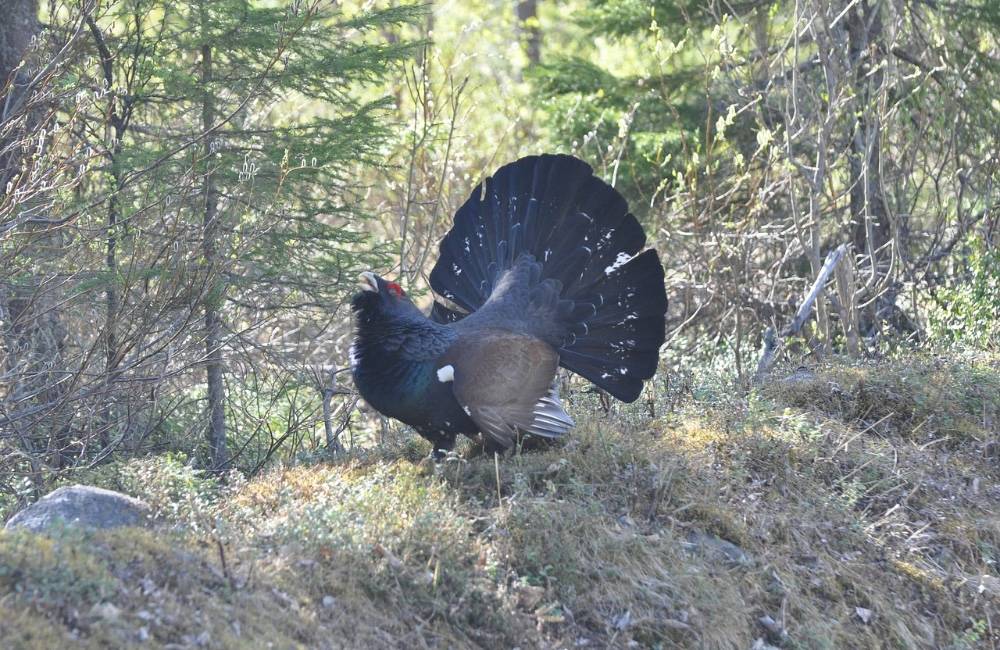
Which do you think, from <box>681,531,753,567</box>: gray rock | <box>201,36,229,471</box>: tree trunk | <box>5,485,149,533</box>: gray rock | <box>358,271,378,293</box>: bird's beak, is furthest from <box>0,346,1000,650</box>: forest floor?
<box>201,36,229,471</box>: tree trunk

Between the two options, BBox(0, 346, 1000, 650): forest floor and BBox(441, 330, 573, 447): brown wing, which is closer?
BBox(0, 346, 1000, 650): forest floor

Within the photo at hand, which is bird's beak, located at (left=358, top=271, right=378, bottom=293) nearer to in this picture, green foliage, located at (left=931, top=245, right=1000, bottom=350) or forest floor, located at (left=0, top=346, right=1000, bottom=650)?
forest floor, located at (left=0, top=346, right=1000, bottom=650)

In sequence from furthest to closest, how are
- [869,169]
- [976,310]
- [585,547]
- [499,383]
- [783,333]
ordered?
1. [869,169]
2. [976,310]
3. [783,333]
4. [499,383]
5. [585,547]

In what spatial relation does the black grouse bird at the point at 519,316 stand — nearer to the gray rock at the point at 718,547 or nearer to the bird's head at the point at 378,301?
the bird's head at the point at 378,301

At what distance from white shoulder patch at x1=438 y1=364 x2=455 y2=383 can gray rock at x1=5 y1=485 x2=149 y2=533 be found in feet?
6.38

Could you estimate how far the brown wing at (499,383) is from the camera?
6.43 meters

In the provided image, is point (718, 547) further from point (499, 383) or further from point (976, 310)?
point (976, 310)

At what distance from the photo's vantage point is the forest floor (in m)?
4.43

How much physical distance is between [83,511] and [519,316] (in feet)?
11.1

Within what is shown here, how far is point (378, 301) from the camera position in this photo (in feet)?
22.0

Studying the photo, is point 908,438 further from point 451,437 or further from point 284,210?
point 284,210

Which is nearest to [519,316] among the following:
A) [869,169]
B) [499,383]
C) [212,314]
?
[499,383]

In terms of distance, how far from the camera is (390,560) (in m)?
5.04

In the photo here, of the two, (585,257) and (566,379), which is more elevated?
(585,257)
